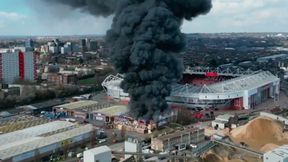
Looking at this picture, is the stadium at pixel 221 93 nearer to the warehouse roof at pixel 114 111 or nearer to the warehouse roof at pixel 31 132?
the warehouse roof at pixel 114 111

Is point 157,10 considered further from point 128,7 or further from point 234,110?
point 234,110

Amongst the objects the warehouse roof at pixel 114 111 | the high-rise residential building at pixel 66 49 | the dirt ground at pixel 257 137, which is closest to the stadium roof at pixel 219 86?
the warehouse roof at pixel 114 111

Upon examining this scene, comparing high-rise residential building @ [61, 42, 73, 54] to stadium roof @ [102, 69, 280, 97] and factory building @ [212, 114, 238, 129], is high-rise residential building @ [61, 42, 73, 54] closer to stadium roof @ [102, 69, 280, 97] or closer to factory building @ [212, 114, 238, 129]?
stadium roof @ [102, 69, 280, 97]

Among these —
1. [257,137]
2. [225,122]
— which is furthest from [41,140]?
[225,122]

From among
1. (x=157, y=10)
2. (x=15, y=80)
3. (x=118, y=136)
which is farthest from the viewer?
(x=15, y=80)

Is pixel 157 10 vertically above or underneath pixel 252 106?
above

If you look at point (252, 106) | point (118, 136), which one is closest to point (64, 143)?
point (118, 136)
